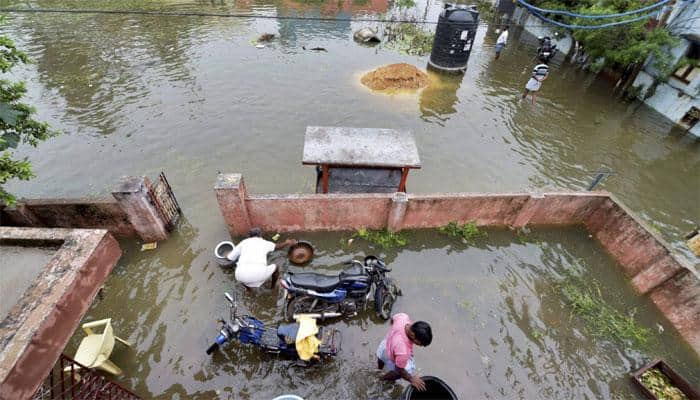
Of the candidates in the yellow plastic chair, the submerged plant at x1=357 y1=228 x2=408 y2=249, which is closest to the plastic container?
the yellow plastic chair

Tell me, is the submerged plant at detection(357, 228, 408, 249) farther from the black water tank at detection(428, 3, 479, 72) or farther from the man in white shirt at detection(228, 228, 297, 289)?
the black water tank at detection(428, 3, 479, 72)

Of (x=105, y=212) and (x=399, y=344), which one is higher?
(x=399, y=344)

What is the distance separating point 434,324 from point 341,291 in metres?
1.99

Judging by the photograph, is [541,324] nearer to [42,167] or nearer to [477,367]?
[477,367]

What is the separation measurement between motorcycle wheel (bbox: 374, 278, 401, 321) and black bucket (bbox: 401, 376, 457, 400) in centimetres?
146

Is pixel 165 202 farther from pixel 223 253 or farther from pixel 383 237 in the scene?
pixel 383 237

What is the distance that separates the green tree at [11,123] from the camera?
14.3ft

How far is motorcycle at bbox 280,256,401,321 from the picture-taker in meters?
5.12

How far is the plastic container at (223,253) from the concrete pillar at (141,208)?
148cm

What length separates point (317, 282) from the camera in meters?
5.09

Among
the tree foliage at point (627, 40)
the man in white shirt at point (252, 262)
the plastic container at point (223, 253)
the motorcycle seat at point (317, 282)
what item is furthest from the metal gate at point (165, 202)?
the tree foliage at point (627, 40)

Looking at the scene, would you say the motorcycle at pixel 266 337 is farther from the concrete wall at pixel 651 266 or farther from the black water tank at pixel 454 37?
the black water tank at pixel 454 37

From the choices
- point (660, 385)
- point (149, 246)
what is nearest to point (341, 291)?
point (149, 246)

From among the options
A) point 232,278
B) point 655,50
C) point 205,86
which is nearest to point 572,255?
point 232,278
